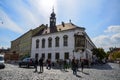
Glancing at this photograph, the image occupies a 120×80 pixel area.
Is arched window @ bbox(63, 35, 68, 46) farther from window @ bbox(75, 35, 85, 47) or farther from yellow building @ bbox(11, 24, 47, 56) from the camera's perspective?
yellow building @ bbox(11, 24, 47, 56)

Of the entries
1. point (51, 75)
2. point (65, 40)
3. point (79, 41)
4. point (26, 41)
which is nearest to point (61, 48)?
point (65, 40)

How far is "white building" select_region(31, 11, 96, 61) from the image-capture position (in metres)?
41.3

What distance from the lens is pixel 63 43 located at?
4378cm

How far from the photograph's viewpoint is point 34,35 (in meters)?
54.2

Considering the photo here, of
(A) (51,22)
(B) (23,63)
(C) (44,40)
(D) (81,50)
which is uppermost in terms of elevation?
(A) (51,22)

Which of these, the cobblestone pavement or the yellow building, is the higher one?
the yellow building

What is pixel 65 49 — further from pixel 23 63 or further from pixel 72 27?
pixel 23 63

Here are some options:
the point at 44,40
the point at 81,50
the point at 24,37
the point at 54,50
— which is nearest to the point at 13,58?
the point at 24,37

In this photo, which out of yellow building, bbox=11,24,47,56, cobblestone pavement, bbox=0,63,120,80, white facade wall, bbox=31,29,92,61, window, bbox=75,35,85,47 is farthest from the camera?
yellow building, bbox=11,24,47,56

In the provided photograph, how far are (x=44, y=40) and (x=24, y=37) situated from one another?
15454 millimetres

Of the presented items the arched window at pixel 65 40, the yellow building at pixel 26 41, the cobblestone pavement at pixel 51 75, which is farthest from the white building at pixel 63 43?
the cobblestone pavement at pixel 51 75

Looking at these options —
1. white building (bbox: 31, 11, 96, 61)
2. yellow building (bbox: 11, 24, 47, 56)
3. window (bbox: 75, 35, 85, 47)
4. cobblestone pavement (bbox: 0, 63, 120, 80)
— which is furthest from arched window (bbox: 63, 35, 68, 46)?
cobblestone pavement (bbox: 0, 63, 120, 80)

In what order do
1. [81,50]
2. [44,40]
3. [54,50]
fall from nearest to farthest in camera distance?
[81,50]
[54,50]
[44,40]

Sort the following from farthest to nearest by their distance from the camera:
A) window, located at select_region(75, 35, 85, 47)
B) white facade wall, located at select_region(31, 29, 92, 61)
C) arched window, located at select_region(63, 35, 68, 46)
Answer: arched window, located at select_region(63, 35, 68, 46) < white facade wall, located at select_region(31, 29, 92, 61) < window, located at select_region(75, 35, 85, 47)
